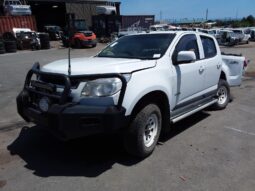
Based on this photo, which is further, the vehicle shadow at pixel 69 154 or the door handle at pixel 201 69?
the door handle at pixel 201 69

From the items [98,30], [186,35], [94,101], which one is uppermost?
[186,35]

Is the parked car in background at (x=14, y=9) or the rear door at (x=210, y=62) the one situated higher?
the parked car in background at (x=14, y=9)

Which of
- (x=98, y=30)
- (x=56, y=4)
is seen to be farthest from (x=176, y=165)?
(x=56, y=4)

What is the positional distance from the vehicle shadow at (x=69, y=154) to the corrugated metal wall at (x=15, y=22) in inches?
1010

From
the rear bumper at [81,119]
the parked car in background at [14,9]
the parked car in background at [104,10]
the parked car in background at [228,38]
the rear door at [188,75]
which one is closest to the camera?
the rear bumper at [81,119]

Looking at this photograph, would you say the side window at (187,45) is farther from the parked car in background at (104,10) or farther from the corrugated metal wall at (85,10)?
the corrugated metal wall at (85,10)

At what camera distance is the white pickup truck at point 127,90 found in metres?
3.74

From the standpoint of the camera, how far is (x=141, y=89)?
4.08m

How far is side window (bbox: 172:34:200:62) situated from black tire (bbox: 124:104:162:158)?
3.32 feet

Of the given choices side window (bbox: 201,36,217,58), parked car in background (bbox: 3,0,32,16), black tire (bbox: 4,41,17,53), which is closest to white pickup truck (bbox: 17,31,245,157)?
side window (bbox: 201,36,217,58)

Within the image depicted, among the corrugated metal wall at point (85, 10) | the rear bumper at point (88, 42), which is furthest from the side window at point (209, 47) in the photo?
the corrugated metal wall at point (85, 10)

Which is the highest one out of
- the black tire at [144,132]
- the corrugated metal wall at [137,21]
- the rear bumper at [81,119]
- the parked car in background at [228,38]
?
the rear bumper at [81,119]

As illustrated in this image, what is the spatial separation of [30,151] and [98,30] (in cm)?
3597

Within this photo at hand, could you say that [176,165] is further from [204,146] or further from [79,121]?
[79,121]
